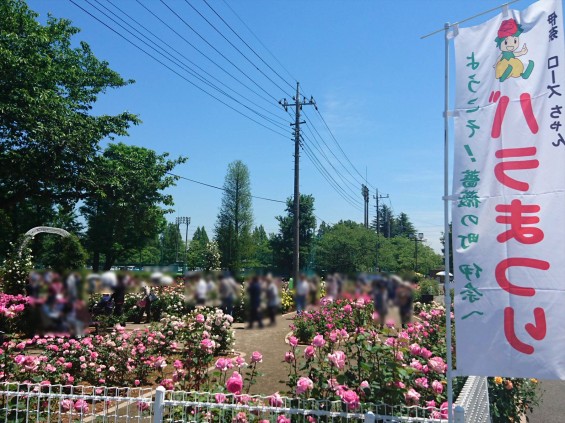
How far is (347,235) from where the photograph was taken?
3344 cm

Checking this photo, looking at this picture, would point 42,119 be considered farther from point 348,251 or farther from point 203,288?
point 348,251

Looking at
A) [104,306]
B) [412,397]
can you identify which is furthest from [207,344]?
[104,306]

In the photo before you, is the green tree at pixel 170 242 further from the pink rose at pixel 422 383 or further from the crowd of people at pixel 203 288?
the pink rose at pixel 422 383

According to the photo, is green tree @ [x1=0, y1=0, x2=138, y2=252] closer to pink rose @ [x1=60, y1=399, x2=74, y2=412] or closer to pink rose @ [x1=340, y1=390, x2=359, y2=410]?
pink rose @ [x1=60, y1=399, x2=74, y2=412]

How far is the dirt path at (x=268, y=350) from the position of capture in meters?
6.18

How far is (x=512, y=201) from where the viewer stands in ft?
9.46

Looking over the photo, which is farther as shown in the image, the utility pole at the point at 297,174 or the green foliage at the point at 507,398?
the utility pole at the point at 297,174

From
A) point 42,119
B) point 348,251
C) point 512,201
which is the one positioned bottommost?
point 348,251

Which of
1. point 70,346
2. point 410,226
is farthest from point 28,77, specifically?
point 410,226

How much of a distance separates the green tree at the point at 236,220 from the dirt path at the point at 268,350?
75.5 feet

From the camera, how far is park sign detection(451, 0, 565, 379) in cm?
279

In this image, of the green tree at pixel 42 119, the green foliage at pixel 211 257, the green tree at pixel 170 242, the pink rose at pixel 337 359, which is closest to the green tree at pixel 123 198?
the green tree at pixel 42 119

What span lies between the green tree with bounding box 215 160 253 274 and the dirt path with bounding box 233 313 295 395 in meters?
23.0

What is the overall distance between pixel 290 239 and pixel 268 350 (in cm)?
3158
